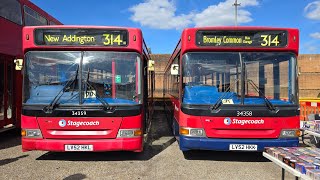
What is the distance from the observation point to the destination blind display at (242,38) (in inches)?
271

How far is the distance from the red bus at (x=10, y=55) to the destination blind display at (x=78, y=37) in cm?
271

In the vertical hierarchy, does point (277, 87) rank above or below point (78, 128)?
above

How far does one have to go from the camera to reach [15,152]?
25.9ft

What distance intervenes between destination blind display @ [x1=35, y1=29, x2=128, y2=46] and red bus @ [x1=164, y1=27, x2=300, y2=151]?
1.44 metres

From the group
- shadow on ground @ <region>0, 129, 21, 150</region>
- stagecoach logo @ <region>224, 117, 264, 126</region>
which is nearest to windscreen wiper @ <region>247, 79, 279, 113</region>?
stagecoach logo @ <region>224, 117, 264, 126</region>

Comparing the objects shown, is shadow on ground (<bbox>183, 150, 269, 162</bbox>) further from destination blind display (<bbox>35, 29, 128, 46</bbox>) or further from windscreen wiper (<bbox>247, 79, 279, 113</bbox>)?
destination blind display (<bbox>35, 29, 128, 46</bbox>)

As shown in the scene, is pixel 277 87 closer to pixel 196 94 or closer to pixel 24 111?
pixel 196 94

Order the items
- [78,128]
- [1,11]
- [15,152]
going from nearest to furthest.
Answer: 1. [78,128]
2. [15,152]
3. [1,11]

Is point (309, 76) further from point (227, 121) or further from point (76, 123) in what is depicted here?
point (76, 123)

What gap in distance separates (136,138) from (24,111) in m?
2.27

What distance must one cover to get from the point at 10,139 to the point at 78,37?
472 cm

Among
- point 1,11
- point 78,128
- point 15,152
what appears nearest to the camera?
point 78,128

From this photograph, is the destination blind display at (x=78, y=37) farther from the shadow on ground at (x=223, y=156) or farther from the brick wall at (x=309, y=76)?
→ the brick wall at (x=309, y=76)

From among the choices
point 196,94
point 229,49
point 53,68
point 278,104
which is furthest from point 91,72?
point 278,104
